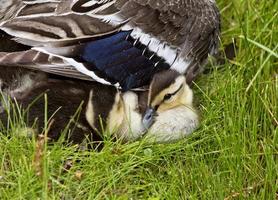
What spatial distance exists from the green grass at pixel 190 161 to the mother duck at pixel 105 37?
10.2 inches

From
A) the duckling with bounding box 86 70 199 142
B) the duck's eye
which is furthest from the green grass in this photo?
the duck's eye

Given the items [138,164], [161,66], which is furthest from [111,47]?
[138,164]

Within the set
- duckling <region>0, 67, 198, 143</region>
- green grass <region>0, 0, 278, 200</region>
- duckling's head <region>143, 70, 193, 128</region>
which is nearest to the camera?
green grass <region>0, 0, 278, 200</region>

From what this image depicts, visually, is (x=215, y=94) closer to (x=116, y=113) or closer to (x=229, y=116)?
(x=229, y=116)

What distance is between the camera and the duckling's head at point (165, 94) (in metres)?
3.74

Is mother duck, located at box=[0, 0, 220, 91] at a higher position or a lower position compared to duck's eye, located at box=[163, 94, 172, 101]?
higher

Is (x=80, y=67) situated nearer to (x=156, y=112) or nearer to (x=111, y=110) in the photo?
(x=111, y=110)

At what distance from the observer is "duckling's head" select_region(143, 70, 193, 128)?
3742 millimetres

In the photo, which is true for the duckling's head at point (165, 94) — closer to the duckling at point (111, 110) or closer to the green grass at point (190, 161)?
the duckling at point (111, 110)

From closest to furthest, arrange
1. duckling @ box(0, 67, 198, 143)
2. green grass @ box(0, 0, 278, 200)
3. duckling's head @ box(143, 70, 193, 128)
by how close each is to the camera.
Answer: green grass @ box(0, 0, 278, 200), duckling @ box(0, 67, 198, 143), duckling's head @ box(143, 70, 193, 128)

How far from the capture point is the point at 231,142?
3727 millimetres

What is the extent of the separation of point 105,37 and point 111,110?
0.30m

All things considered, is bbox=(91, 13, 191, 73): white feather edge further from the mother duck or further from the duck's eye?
the duck's eye

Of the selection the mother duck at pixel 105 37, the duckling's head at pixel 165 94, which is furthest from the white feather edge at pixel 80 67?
the duckling's head at pixel 165 94
